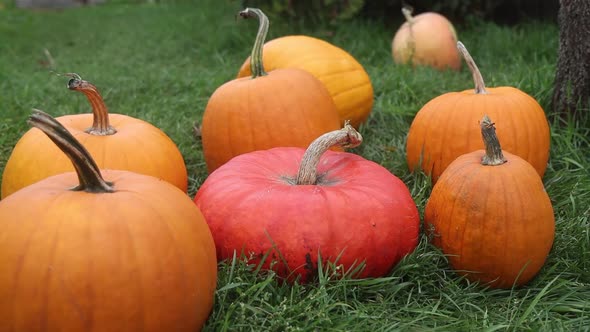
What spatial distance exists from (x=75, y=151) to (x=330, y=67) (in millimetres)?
2043

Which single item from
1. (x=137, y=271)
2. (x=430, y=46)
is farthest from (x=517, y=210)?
(x=430, y=46)

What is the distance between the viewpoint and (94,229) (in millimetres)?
1646

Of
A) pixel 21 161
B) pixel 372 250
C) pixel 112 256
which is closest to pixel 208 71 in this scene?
pixel 21 161

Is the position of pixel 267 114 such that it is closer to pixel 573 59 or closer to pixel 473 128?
pixel 473 128

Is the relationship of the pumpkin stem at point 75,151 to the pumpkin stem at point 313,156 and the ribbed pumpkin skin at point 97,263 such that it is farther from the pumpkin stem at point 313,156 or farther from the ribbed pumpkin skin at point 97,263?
the pumpkin stem at point 313,156

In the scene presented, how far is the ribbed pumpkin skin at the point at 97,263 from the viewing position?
1.61 m

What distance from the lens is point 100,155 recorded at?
247cm

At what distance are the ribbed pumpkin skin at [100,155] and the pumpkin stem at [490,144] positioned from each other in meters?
1.20

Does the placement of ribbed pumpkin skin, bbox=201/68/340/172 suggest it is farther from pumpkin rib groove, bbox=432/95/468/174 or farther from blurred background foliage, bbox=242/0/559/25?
blurred background foliage, bbox=242/0/559/25

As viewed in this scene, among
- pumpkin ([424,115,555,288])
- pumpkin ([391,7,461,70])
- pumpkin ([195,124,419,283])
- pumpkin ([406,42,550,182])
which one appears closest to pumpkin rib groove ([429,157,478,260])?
pumpkin ([424,115,555,288])

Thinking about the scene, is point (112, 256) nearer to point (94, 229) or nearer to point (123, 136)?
point (94, 229)

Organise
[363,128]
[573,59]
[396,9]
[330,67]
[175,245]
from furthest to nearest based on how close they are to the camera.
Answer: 1. [396,9]
2. [363,128]
3. [330,67]
4. [573,59]
5. [175,245]

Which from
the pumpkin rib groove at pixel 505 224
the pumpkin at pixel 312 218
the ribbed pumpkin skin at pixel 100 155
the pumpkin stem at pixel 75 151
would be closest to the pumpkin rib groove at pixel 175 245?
the pumpkin stem at pixel 75 151

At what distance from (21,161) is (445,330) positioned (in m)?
1.64
